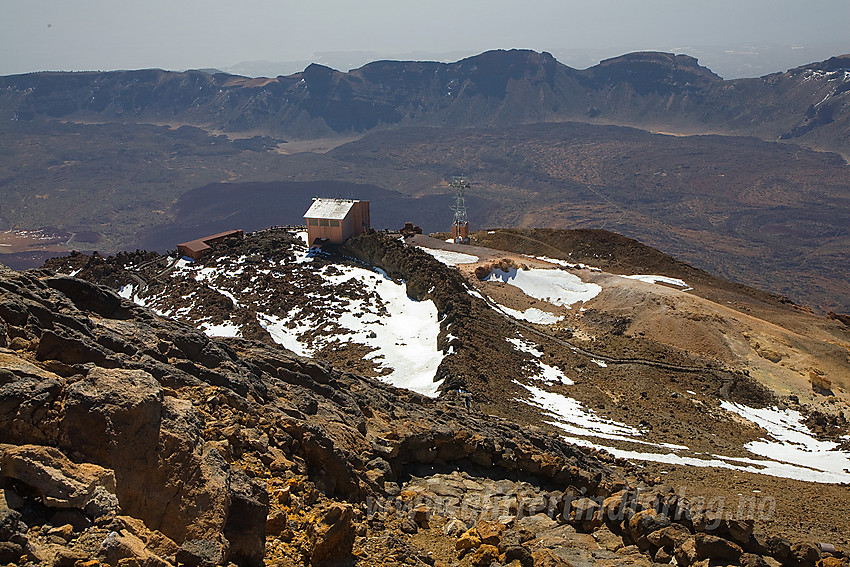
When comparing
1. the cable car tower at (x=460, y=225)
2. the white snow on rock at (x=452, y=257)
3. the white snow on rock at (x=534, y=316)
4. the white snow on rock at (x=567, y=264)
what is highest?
the cable car tower at (x=460, y=225)

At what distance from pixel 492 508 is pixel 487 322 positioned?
838 inches

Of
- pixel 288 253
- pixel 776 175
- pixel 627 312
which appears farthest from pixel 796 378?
pixel 776 175

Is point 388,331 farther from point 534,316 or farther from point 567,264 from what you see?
point 567,264

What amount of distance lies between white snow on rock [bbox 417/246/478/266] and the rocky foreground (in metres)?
A: 32.4

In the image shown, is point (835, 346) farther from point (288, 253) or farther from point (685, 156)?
point (685, 156)

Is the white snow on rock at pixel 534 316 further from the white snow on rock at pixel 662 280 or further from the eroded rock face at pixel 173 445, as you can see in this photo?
the eroded rock face at pixel 173 445

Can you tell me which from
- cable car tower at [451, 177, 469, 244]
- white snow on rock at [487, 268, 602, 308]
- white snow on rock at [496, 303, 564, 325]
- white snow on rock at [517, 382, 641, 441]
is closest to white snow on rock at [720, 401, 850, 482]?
white snow on rock at [517, 382, 641, 441]

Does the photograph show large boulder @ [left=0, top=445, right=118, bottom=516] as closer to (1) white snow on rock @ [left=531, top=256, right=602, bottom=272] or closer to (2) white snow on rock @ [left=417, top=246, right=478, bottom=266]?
(2) white snow on rock @ [left=417, top=246, right=478, bottom=266]

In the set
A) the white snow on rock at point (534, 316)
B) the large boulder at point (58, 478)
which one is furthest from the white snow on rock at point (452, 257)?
the large boulder at point (58, 478)

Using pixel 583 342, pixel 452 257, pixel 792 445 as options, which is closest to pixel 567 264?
pixel 452 257

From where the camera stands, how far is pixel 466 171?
620ft

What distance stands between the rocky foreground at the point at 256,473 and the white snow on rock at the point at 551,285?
91.9ft

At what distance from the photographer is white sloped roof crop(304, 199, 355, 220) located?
142 ft

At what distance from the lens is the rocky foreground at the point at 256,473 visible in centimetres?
548
